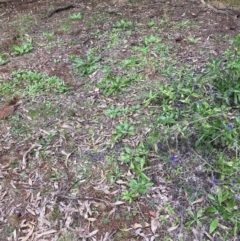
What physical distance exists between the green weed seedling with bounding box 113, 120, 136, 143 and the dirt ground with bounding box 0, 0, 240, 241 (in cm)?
7

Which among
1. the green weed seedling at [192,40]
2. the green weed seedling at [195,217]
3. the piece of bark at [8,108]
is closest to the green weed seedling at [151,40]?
the green weed seedling at [192,40]

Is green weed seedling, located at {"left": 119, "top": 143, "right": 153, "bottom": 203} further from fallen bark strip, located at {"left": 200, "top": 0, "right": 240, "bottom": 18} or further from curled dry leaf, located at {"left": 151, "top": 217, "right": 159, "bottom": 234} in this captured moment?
fallen bark strip, located at {"left": 200, "top": 0, "right": 240, "bottom": 18}

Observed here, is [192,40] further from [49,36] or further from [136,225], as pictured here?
[136,225]

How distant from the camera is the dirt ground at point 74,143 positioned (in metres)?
2.27

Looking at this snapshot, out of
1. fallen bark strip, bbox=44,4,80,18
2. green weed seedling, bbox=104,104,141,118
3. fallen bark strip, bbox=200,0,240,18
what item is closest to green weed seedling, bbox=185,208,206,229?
green weed seedling, bbox=104,104,141,118

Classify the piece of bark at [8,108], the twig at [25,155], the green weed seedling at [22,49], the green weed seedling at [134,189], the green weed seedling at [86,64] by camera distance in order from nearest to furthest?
the green weed seedling at [134,189]
the twig at [25,155]
the piece of bark at [8,108]
the green weed seedling at [86,64]
the green weed seedling at [22,49]

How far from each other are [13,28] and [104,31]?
128 centimetres

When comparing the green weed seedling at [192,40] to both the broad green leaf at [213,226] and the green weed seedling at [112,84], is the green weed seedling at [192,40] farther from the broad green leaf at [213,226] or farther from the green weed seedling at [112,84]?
the broad green leaf at [213,226]

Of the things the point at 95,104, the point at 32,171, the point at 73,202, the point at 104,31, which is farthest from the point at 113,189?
the point at 104,31

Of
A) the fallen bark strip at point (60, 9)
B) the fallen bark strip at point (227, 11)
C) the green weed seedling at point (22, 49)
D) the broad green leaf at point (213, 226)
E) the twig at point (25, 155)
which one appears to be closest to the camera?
the broad green leaf at point (213, 226)

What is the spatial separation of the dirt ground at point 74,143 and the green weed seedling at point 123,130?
7cm

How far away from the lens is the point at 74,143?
2.79 m

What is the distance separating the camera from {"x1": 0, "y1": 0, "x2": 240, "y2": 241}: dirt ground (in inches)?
89.4

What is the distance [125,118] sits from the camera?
294 cm
